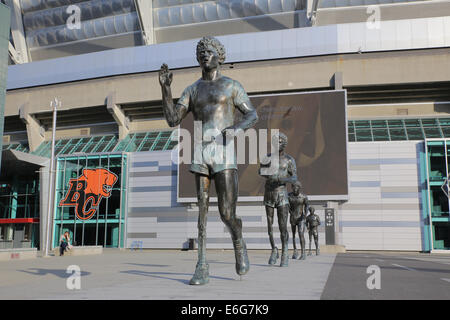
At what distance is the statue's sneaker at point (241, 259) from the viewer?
5007mm

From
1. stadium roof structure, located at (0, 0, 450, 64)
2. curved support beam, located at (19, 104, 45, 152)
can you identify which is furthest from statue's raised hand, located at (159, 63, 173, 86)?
curved support beam, located at (19, 104, 45, 152)

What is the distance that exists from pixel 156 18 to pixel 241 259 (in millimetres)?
41538

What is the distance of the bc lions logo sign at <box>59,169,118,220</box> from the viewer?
36.4 m

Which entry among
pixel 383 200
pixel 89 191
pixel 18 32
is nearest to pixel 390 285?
pixel 383 200

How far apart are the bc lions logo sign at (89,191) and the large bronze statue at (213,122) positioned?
107 ft

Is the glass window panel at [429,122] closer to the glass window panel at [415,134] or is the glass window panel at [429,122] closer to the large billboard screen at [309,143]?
the glass window panel at [415,134]

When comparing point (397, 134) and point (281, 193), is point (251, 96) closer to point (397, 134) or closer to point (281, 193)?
point (397, 134)

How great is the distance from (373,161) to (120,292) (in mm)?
30991

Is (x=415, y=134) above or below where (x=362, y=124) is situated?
below

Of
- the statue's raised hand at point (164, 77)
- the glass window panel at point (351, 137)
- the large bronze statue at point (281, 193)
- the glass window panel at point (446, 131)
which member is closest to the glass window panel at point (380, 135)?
the glass window panel at point (351, 137)

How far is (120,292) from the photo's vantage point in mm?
3678

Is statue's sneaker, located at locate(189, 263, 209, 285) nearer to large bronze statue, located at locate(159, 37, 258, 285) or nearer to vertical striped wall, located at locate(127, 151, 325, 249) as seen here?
large bronze statue, located at locate(159, 37, 258, 285)

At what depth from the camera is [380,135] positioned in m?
33.2
